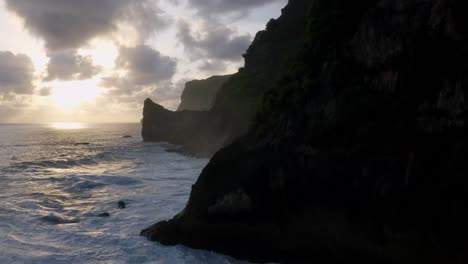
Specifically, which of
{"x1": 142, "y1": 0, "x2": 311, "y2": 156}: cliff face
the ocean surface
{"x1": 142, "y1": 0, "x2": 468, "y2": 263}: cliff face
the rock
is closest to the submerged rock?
the ocean surface

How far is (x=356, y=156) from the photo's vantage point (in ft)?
39.8

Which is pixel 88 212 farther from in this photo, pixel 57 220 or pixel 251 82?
pixel 251 82

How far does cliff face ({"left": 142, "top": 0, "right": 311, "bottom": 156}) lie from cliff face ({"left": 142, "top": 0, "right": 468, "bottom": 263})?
2813 cm

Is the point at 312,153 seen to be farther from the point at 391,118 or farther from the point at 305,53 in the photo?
the point at 305,53

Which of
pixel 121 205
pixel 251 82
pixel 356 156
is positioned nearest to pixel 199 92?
pixel 251 82

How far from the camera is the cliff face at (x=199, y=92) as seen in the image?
455 feet

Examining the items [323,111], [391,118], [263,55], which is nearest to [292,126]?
[323,111]

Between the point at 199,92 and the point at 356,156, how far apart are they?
137815 mm

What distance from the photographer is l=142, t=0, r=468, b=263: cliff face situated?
1031cm

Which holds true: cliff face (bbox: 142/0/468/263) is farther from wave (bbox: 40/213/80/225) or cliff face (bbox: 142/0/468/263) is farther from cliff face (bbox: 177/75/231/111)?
→ cliff face (bbox: 177/75/231/111)

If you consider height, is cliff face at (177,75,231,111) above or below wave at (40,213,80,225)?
above

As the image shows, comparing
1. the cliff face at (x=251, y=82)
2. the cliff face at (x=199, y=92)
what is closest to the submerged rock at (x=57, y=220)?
the cliff face at (x=251, y=82)

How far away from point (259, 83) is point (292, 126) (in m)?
35.8

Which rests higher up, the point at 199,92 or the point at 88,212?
the point at 199,92
